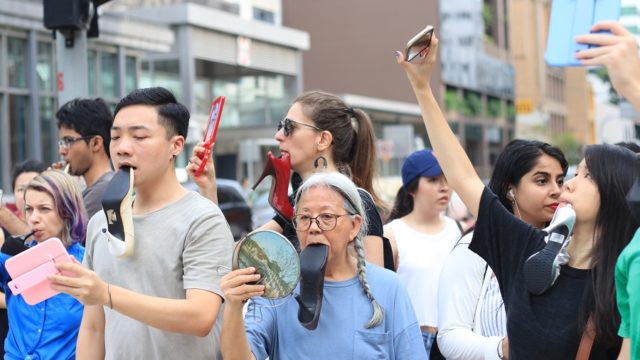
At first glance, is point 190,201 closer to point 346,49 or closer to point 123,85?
point 123,85

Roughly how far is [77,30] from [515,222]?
4257 mm

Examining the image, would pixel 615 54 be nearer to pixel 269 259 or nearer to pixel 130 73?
pixel 269 259

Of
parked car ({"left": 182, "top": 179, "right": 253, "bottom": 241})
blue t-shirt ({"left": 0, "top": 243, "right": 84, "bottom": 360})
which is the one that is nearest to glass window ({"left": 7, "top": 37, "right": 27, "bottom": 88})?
parked car ({"left": 182, "top": 179, "right": 253, "bottom": 241})

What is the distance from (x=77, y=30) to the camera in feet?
23.0

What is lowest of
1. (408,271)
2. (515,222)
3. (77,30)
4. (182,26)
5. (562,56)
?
(408,271)

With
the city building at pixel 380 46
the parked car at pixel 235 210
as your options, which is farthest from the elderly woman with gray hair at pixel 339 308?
the city building at pixel 380 46

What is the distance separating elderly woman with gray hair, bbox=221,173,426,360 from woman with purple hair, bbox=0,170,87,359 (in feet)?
4.44

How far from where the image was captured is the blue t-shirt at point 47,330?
4.56m

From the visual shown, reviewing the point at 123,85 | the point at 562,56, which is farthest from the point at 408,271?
the point at 123,85

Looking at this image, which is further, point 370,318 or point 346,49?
point 346,49

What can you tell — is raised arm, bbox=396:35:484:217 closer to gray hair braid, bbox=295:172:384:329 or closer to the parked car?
gray hair braid, bbox=295:172:384:329

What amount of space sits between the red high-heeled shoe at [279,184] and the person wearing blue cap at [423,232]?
1676 mm

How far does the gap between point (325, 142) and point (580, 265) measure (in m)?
1.60

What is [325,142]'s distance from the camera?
477 centimetres
